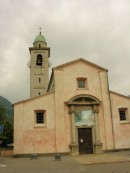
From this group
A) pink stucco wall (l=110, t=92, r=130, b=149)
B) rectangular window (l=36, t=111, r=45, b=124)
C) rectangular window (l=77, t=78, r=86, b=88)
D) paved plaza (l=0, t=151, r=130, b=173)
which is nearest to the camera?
paved plaza (l=0, t=151, r=130, b=173)

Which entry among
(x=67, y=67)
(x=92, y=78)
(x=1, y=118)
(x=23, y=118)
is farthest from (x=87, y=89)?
(x=1, y=118)

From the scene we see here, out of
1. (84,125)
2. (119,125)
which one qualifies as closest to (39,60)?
(84,125)

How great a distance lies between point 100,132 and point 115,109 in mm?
2881

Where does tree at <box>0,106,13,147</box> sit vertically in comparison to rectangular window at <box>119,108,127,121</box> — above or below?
below

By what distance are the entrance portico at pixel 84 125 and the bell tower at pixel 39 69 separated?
42.4ft

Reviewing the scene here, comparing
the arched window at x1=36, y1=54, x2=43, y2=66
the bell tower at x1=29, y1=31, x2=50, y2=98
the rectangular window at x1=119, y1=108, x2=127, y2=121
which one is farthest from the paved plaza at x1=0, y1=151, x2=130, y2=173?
the arched window at x1=36, y1=54, x2=43, y2=66

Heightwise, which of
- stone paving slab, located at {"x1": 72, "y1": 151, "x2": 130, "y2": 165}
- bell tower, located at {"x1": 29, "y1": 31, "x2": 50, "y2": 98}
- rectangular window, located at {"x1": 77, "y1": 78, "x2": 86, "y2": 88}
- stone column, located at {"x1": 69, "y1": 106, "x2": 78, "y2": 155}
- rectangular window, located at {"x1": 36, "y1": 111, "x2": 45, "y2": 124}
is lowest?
stone paving slab, located at {"x1": 72, "y1": 151, "x2": 130, "y2": 165}

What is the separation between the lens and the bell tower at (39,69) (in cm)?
3500

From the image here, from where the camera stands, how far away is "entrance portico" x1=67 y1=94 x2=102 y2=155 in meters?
21.9

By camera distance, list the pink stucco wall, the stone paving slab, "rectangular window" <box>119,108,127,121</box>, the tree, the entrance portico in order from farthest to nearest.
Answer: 1. the tree
2. "rectangular window" <box>119,108,127,121</box>
3. the pink stucco wall
4. the entrance portico
5. the stone paving slab

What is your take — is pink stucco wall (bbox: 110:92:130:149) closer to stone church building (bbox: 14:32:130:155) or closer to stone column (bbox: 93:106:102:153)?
stone church building (bbox: 14:32:130:155)

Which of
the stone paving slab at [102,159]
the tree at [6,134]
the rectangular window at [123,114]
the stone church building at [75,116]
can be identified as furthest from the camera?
the tree at [6,134]

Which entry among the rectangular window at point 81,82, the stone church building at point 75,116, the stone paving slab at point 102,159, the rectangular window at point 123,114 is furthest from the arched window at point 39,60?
the stone paving slab at point 102,159

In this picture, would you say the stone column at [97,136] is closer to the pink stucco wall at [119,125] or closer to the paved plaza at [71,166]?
the pink stucco wall at [119,125]
